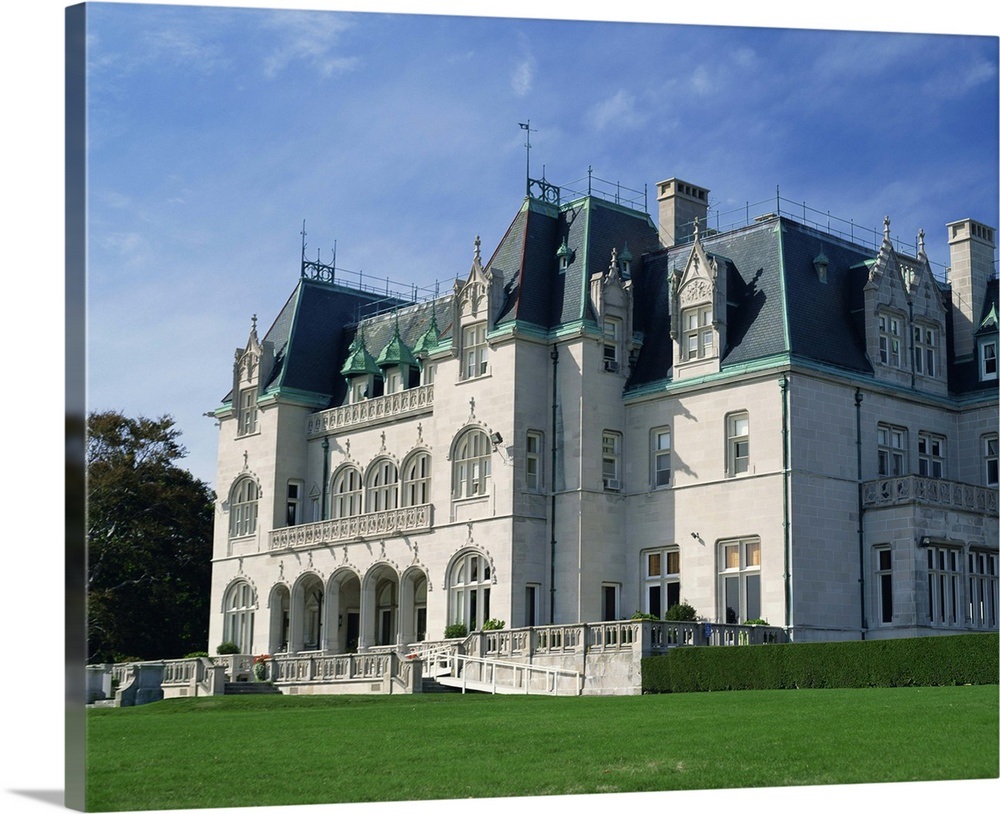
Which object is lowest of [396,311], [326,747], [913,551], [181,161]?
[326,747]

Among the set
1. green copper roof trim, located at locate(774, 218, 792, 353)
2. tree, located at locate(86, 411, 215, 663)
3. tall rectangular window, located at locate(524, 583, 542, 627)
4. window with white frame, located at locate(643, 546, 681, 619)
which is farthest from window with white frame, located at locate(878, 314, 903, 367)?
tree, located at locate(86, 411, 215, 663)

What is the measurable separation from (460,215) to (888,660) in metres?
12.4

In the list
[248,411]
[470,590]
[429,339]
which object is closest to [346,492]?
[248,411]

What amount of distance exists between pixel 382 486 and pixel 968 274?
64.3 feet

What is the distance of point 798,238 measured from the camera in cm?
4522

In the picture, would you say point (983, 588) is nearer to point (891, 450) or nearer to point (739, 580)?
point (891, 450)

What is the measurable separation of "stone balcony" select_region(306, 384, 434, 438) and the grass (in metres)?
22.5

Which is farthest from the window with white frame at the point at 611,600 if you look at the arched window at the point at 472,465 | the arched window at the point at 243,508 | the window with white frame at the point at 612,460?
the arched window at the point at 243,508

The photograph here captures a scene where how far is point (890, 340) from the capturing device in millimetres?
44844

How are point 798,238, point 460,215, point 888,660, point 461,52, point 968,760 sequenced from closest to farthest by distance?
1. point 968,760
2. point 461,52
3. point 460,215
4. point 888,660
5. point 798,238

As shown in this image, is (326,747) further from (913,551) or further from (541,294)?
(541,294)

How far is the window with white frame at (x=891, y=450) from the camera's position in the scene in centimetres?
4378

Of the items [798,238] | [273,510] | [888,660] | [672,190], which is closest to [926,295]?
[798,238]

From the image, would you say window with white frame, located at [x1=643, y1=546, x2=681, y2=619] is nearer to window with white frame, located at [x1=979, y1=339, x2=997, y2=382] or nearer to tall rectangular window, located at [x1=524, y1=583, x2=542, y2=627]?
tall rectangular window, located at [x1=524, y1=583, x2=542, y2=627]
